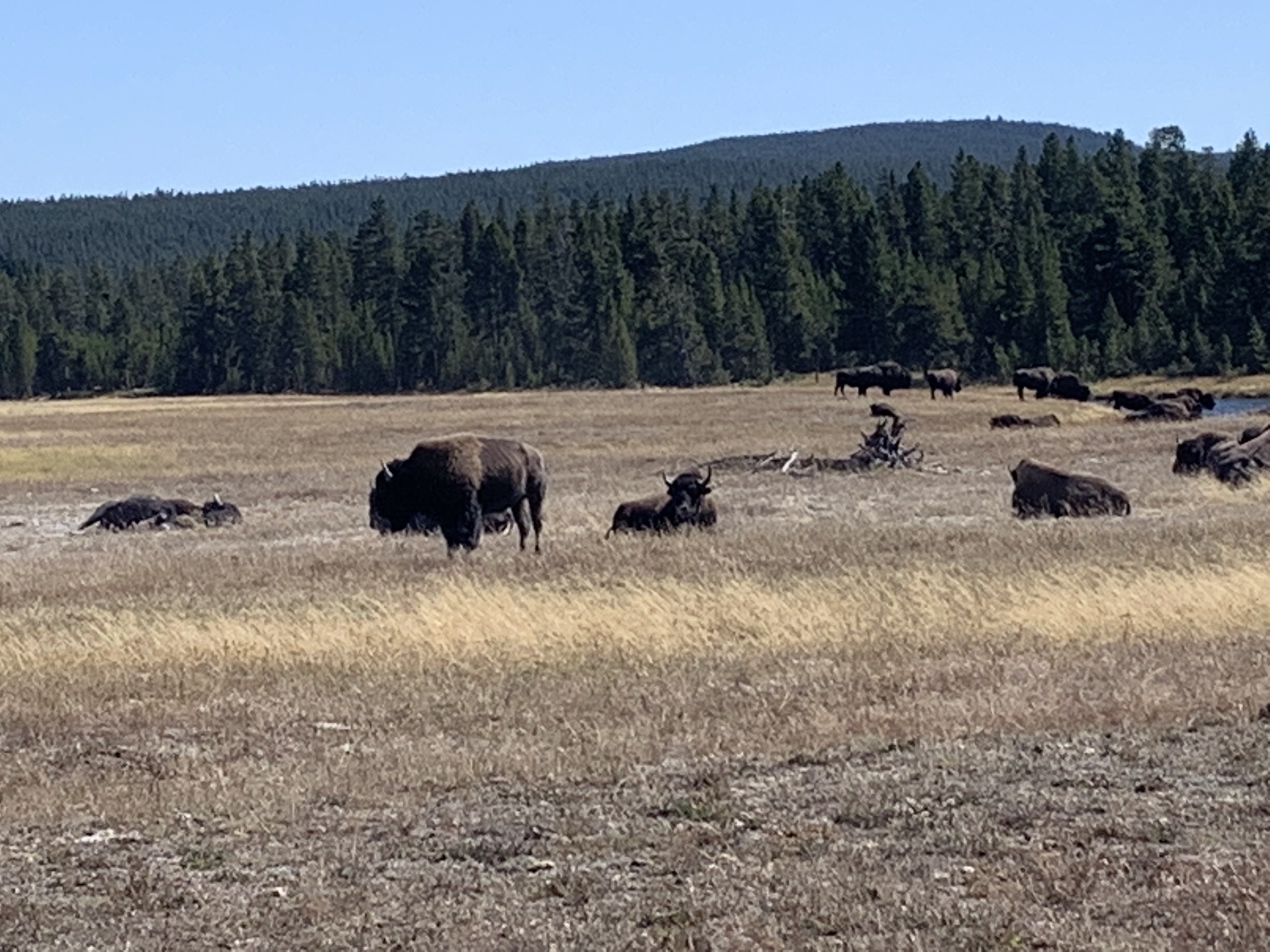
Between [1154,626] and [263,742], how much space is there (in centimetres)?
696

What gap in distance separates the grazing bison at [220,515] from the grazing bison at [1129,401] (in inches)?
1510

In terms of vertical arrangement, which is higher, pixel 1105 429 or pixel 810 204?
pixel 810 204

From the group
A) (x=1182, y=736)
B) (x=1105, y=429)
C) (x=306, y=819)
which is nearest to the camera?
(x=306, y=819)

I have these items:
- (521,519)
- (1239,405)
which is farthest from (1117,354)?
(521,519)

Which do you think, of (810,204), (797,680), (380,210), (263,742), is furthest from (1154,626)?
(380,210)

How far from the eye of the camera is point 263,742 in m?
10.8

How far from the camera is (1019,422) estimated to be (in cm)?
5231

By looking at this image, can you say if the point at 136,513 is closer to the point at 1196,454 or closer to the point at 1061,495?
the point at 1061,495

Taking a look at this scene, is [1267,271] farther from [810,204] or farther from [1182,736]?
[1182,736]

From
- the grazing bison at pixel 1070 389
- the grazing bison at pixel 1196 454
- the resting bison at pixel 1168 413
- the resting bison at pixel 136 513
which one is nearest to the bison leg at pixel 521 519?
the resting bison at pixel 136 513

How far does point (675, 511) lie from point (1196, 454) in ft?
36.4

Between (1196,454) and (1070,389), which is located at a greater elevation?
(1196,454)

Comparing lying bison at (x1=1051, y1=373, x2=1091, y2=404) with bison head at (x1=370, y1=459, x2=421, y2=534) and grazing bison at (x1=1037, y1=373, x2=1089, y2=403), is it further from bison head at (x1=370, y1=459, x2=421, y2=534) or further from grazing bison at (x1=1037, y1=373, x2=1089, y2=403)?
bison head at (x1=370, y1=459, x2=421, y2=534)

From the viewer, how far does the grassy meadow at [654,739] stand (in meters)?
6.56
